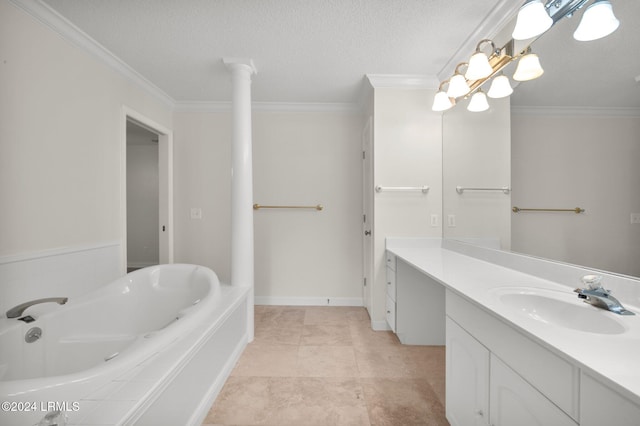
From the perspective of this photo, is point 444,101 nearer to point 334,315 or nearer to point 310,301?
point 334,315

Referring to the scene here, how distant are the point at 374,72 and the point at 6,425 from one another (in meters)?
2.64

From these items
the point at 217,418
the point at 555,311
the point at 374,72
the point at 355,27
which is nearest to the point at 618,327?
the point at 555,311

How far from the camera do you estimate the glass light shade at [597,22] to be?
3.00 ft

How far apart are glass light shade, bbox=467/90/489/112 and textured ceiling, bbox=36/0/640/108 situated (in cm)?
32

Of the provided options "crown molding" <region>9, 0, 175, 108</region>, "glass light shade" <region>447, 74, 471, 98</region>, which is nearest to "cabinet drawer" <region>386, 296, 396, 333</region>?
"glass light shade" <region>447, 74, 471, 98</region>

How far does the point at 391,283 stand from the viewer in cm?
211

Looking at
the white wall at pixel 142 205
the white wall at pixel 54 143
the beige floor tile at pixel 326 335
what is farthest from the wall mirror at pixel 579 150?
the white wall at pixel 142 205

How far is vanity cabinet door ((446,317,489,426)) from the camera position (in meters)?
0.92

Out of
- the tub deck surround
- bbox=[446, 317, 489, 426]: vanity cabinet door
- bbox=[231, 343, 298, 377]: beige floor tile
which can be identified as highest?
the tub deck surround

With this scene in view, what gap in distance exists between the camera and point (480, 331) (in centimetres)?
94

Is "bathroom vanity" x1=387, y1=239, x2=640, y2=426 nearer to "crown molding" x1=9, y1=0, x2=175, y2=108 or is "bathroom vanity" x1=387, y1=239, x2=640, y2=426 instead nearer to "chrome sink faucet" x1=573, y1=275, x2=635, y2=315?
"chrome sink faucet" x1=573, y1=275, x2=635, y2=315

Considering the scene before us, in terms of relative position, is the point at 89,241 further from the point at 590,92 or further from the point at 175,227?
the point at 590,92

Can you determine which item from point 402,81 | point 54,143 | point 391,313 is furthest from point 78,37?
point 391,313

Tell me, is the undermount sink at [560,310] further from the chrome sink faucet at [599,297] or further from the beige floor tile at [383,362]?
the beige floor tile at [383,362]
